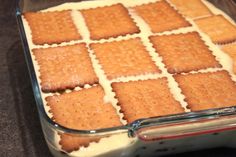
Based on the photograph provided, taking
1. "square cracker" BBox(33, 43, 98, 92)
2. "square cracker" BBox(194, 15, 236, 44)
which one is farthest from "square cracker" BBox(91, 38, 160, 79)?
"square cracker" BBox(194, 15, 236, 44)

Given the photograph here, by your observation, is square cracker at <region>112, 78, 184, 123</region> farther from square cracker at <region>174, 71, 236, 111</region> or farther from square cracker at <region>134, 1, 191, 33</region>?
square cracker at <region>134, 1, 191, 33</region>

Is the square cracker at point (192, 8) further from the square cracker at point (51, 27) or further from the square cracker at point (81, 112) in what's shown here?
the square cracker at point (81, 112)

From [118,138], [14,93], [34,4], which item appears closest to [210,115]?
[118,138]

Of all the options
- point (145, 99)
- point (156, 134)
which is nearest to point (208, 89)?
point (145, 99)

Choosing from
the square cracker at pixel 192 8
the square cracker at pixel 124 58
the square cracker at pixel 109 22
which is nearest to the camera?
the square cracker at pixel 124 58

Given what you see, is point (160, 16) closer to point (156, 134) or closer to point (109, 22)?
point (109, 22)

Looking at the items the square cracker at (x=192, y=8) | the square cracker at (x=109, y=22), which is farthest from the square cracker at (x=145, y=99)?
the square cracker at (x=192, y=8)

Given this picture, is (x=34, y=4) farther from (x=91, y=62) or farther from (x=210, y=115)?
(x=210, y=115)
